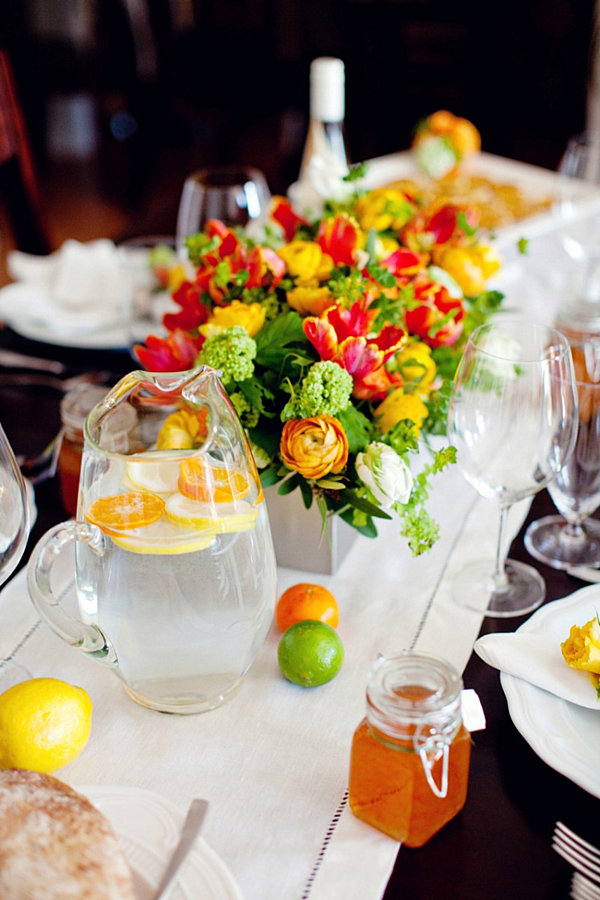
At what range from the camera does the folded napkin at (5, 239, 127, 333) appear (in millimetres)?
1484

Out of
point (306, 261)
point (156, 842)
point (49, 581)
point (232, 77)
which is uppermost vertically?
point (306, 261)

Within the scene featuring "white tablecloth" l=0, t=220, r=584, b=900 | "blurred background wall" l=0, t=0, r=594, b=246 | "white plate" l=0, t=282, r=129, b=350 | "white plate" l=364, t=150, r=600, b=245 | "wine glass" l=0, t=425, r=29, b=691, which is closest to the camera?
"white tablecloth" l=0, t=220, r=584, b=900

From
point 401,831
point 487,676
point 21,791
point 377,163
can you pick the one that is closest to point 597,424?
point 487,676

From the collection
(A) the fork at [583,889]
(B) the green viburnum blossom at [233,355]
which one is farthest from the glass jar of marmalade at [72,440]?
(A) the fork at [583,889]

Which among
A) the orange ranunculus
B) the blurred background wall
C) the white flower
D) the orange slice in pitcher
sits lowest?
the blurred background wall

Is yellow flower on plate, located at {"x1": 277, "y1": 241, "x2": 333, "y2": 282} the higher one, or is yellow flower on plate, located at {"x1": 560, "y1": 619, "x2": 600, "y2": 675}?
yellow flower on plate, located at {"x1": 277, "y1": 241, "x2": 333, "y2": 282}

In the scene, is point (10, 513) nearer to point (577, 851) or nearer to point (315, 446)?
point (315, 446)

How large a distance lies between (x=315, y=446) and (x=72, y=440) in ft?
1.18

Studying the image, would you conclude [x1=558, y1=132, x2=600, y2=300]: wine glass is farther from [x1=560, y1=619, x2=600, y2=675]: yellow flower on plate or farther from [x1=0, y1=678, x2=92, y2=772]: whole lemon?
[x1=0, y1=678, x2=92, y2=772]: whole lemon

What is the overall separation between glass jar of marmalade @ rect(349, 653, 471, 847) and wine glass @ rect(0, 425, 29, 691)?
345 millimetres

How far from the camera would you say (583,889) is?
65 cm

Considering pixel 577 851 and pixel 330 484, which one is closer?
pixel 577 851

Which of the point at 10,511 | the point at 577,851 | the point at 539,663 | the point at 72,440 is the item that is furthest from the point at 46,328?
the point at 577,851

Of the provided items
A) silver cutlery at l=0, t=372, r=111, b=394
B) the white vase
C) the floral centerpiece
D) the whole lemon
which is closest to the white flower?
the floral centerpiece
